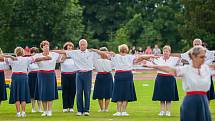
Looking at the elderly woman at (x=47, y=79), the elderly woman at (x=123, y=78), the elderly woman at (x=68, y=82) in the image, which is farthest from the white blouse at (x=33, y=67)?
the elderly woman at (x=123, y=78)

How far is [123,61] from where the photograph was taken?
18672 mm

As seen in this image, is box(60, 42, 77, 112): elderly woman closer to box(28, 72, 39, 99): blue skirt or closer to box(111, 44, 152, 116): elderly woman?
box(28, 72, 39, 99): blue skirt

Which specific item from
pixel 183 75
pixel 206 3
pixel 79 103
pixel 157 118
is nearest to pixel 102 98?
pixel 79 103

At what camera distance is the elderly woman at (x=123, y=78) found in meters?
18.7

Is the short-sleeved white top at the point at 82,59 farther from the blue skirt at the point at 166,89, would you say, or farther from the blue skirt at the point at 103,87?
the blue skirt at the point at 166,89

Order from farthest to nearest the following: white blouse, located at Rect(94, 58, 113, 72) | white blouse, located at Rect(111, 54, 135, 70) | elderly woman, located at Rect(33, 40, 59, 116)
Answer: white blouse, located at Rect(94, 58, 113, 72)
white blouse, located at Rect(111, 54, 135, 70)
elderly woman, located at Rect(33, 40, 59, 116)

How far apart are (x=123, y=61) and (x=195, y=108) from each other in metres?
7.48

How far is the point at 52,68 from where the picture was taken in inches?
739

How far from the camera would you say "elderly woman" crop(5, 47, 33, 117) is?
18328mm

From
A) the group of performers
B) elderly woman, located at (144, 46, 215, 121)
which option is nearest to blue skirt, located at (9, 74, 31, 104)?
the group of performers

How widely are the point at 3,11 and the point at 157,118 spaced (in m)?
32.8

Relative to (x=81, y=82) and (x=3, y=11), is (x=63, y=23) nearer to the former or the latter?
(x=3, y=11)

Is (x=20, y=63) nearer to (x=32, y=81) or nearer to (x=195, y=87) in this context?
(x=32, y=81)

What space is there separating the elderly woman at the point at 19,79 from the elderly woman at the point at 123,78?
2.49 meters
